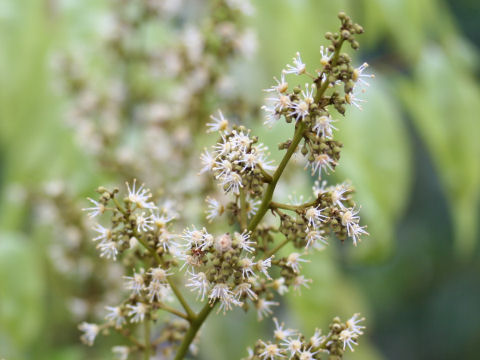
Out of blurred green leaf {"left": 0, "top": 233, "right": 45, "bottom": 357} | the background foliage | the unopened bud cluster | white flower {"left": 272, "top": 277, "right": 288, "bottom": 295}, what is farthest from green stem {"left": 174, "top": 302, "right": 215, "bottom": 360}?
blurred green leaf {"left": 0, "top": 233, "right": 45, "bottom": 357}

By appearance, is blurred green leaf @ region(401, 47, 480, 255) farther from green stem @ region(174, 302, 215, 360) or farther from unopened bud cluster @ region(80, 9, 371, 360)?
green stem @ region(174, 302, 215, 360)

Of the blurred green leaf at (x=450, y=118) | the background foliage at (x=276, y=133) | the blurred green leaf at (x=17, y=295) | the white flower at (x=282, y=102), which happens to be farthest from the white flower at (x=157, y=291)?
the blurred green leaf at (x=450, y=118)

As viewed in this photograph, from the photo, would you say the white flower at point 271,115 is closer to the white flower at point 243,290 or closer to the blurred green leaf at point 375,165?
the white flower at point 243,290

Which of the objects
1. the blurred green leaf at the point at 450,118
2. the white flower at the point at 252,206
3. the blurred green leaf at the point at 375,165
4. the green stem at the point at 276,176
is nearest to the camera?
the green stem at the point at 276,176

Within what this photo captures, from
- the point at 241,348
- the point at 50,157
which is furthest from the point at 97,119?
the point at 241,348

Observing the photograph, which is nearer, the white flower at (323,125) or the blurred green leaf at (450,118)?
the white flower at (323,125)
